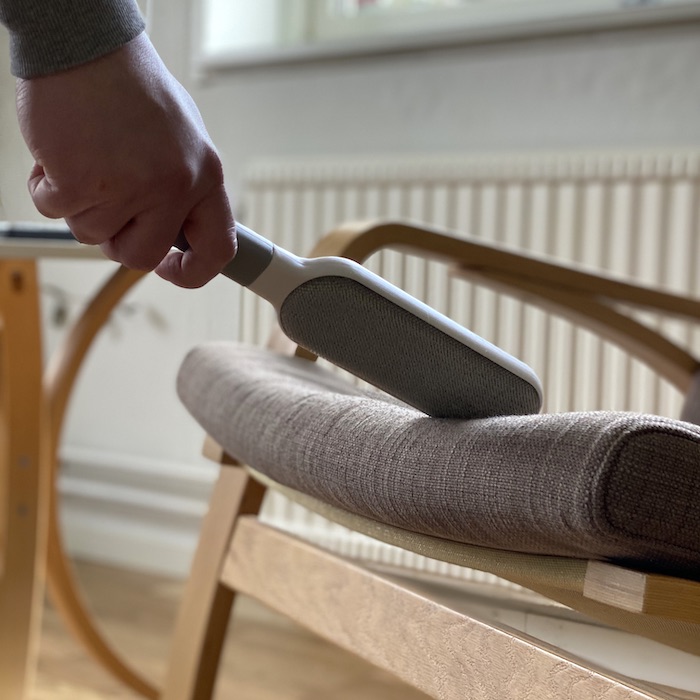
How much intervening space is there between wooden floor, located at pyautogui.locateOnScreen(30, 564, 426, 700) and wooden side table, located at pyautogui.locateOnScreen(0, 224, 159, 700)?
0.39 ft

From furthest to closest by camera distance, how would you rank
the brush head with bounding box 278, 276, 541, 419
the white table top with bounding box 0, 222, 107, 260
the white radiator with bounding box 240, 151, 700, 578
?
the white radiator with bounding box 240, 151, 700, 578, the white table top with bounding box 0, 222, 107, 260, the brush head with bounding box 278, 276, 541, 419

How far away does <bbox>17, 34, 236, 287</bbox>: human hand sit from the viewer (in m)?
0.44

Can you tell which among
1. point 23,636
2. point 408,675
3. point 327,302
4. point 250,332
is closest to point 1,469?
point 23,636

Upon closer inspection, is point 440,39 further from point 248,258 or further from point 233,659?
point 248,258

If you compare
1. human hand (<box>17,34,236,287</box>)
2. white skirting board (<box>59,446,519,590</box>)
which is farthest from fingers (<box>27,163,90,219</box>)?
white skirting board (<box>59,446,519,590</box>)

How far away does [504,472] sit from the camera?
1.64ft

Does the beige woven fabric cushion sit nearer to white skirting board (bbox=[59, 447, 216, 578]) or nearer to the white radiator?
the white radiator

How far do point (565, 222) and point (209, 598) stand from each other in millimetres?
923

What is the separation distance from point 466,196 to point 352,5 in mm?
650

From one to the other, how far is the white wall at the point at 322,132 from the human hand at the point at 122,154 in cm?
61

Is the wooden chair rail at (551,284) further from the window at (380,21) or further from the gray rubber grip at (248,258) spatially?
the window at (380,21)

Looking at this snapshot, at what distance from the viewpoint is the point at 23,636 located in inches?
52.0

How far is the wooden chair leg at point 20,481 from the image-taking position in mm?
1314

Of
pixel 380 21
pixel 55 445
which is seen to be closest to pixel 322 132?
pixel 380 21
